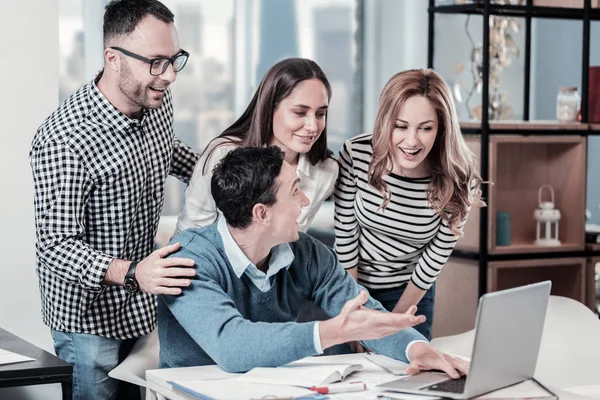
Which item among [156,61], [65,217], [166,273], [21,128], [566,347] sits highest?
[156,61]

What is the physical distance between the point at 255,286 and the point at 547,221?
6.73 feet

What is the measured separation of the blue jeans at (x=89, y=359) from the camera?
2.55 m

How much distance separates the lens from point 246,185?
2.21 m

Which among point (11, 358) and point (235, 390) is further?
point (11, 358)

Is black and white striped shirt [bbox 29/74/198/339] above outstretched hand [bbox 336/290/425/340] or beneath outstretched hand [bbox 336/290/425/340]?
above

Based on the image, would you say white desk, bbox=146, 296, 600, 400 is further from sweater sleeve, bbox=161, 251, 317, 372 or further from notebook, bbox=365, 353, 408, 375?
sweater sleeve, bbox=161, 251, 317, 372

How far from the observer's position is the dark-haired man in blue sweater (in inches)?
78.4

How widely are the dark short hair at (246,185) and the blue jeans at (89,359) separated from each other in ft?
2.06

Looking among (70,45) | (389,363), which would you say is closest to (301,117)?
(389,363)

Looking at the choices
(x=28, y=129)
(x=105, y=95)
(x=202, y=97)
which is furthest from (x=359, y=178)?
(x=202, y=97)

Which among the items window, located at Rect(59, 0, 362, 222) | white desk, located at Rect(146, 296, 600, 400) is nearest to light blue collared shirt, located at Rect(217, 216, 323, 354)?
white desk, located at Rect(146, 296, 600, 400)

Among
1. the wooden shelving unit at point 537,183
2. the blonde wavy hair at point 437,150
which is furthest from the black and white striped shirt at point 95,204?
the wooden shelving unit at point 537,183

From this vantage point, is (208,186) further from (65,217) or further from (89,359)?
(89,359)

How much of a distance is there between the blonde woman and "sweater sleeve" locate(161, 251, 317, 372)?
2.70ft
